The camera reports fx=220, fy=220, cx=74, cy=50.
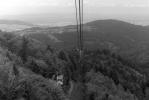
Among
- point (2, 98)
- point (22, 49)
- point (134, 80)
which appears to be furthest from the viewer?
point (134, 80)

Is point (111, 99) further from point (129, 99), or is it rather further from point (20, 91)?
point (20, 91)

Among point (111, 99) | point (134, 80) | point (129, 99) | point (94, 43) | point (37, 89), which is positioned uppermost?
point (37, 89)

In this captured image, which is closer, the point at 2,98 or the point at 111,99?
the point at 2,98

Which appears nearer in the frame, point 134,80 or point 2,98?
point 2,98

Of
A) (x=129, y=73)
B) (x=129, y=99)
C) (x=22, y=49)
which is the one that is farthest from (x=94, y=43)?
(x=22, y=49)

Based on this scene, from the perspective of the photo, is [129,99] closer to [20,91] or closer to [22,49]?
[22,49]

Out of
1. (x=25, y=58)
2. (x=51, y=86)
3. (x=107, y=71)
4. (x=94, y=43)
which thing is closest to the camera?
(x=51, y=86)

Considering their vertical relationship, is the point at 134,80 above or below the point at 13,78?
below

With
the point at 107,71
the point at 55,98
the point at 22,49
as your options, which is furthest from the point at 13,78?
the point at 107,71

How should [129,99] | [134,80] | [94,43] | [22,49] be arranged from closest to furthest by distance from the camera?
[22,49] → [129,99] → [134,80] → [94,43]
